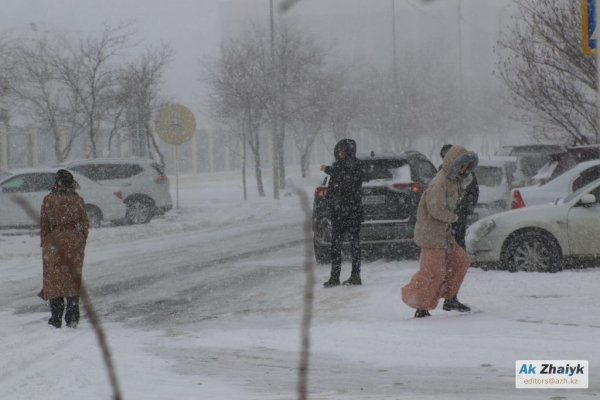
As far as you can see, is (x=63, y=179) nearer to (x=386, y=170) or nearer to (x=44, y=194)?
(x=386, y=170)

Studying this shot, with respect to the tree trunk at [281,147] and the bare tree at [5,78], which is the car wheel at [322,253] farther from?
the tree trunk at [281,147]

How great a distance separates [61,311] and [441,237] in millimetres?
3797

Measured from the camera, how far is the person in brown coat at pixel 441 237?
807 cm

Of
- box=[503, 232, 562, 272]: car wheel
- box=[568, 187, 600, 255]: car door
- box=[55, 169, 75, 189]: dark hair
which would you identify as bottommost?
box=[503, 232, 562, 272]: car wheel

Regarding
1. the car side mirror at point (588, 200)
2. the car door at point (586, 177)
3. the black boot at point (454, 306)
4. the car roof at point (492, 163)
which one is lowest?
the black boot at point (454, 306)

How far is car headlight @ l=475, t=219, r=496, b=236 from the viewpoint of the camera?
37.7ft

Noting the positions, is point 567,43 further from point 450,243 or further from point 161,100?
point 161,100

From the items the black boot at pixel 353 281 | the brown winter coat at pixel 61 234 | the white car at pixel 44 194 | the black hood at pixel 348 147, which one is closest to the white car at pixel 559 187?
the black boot at pixel 353 281

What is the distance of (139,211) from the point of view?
22547 millimetres

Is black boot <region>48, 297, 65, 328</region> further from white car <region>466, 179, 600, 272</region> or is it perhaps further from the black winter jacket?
white car <region>466, 179, 600, 272</region>

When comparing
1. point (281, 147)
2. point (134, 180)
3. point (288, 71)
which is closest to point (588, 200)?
point (134, 180)

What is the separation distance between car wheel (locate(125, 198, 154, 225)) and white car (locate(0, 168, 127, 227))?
1164 millimetres

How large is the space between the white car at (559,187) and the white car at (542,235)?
2.40 meters

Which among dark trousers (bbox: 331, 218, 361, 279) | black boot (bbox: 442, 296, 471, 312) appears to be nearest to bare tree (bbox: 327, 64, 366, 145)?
dark trousers (bbox: 331, 218, 361, 279)
